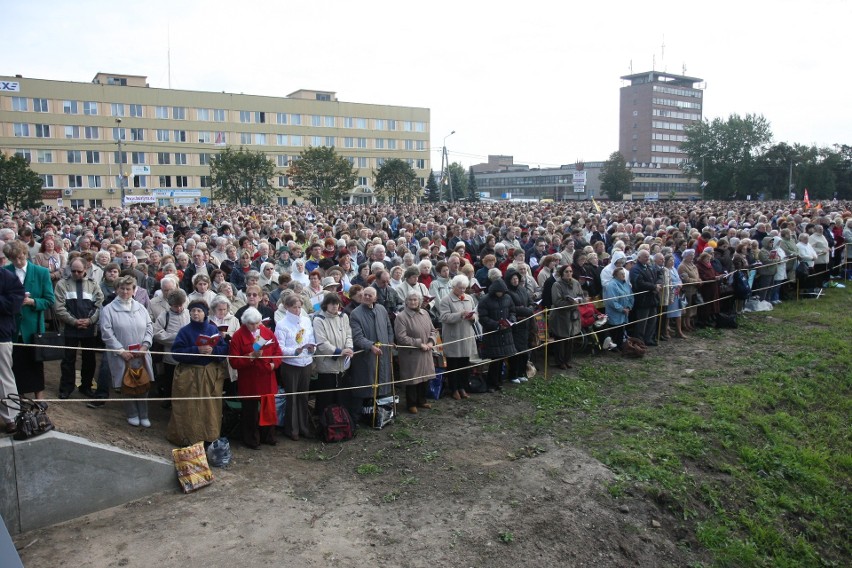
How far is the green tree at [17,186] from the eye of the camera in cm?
4369

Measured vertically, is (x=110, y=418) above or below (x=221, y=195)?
below

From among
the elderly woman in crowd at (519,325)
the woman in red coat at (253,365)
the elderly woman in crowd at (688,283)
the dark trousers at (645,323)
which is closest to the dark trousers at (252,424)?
the woman in red coat at (253,365)

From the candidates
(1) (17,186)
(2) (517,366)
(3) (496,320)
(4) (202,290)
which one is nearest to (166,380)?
(4) (202,290)

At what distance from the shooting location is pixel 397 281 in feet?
31.7

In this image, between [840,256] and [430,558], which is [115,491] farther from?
[840,256]

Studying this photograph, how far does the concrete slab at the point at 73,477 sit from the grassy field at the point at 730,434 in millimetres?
4500

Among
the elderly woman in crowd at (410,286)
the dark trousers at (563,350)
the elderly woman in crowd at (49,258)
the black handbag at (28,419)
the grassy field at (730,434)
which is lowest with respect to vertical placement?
the grassy field at (730,434)

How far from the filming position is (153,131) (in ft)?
237

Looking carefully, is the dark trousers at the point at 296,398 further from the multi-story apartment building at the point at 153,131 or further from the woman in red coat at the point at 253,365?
the multi-story apartment building at the point at 153,131

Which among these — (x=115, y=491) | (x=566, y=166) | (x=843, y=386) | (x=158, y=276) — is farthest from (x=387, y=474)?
(x=566, y=166)

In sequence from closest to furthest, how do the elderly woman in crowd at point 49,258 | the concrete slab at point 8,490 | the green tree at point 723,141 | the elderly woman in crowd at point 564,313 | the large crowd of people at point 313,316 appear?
the concrete slab at point 8,490
the large crowd of people at point 313,316
the elderly woman in crowd at point 564,313
the elderly woman in crowd at point 49,258
the green tree at point 723,141

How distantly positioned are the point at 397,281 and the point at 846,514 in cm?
624

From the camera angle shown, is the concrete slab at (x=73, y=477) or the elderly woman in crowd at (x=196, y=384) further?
the elderly woman in crowd at (x=196, y=384)

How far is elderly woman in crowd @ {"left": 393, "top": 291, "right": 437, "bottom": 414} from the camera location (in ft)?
27.2
